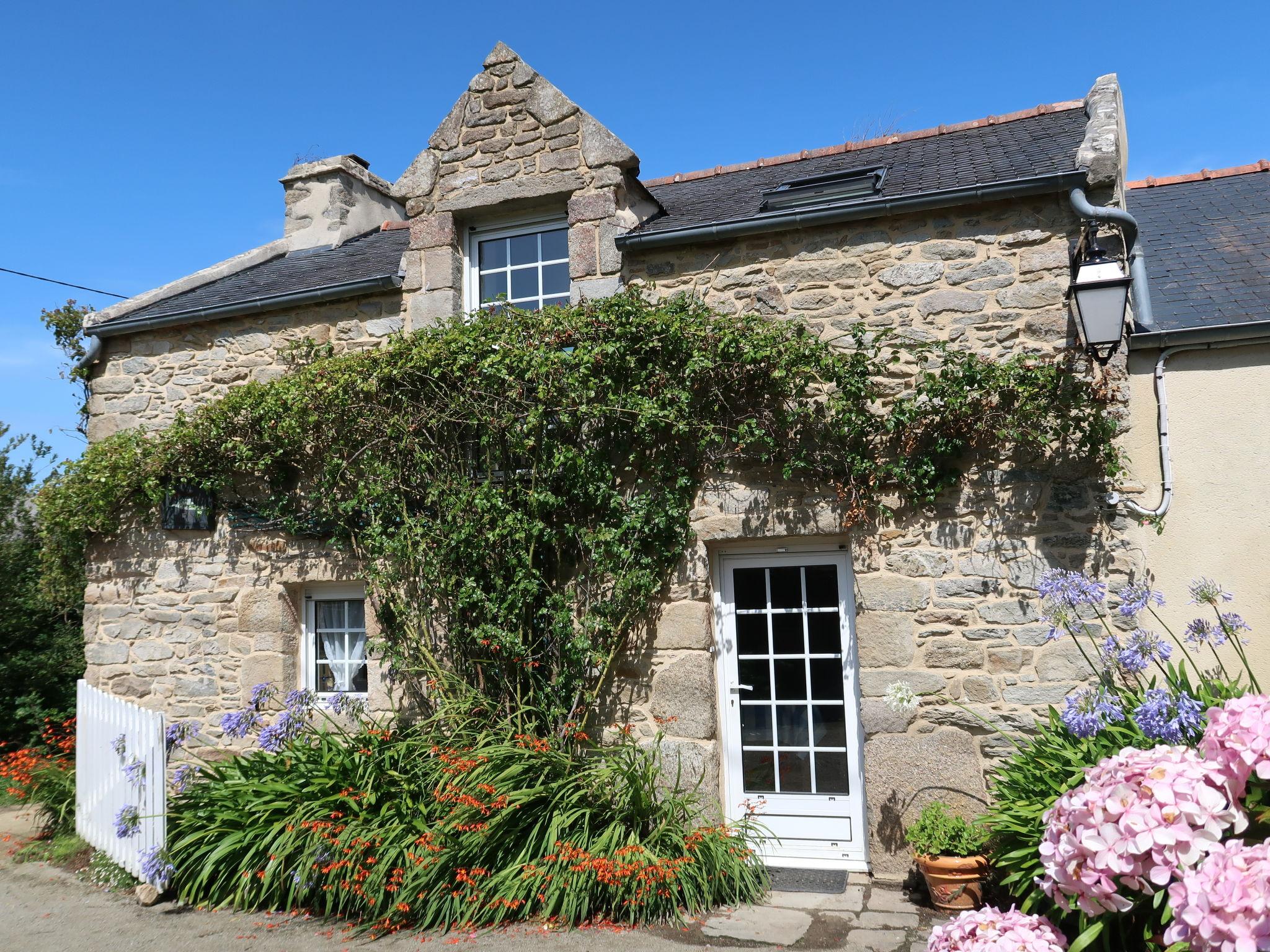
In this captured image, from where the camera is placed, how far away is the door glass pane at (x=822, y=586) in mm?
5758

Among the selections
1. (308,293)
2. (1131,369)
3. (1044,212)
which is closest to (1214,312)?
(1131,369)

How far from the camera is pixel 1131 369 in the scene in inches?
226

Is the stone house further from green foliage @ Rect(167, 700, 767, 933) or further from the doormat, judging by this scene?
green foliage @ Rect(167, 700, 767, 933)

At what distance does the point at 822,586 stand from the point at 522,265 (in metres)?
3.30

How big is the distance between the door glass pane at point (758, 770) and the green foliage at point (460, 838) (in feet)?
1.05

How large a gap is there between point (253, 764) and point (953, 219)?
5626 millimetres

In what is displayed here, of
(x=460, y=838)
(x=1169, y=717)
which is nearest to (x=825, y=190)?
(x=1169, y=717)

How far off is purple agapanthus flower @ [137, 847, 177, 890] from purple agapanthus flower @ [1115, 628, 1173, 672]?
5.23m

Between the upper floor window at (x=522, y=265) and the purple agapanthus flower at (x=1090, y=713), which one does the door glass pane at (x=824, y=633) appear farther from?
the upper floor window at (x=522, y=265)

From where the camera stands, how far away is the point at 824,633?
5.75 meters

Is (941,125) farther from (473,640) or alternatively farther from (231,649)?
(231,649)

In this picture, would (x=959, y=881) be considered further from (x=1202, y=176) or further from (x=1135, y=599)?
(x=1202, y=176)

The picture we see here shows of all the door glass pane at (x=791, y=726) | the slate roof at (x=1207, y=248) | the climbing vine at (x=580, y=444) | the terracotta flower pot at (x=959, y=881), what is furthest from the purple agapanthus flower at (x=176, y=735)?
the slate roof at (x=1207, y=248)

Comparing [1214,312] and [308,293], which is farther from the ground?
[308,293]
